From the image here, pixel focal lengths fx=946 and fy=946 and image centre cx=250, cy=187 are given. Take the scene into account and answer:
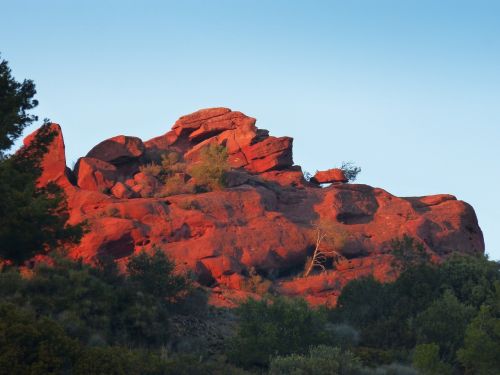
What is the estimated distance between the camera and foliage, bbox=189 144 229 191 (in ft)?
177

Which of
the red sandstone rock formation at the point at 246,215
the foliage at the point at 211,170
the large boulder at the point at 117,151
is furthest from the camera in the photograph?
the large boulder at the point at 117,151

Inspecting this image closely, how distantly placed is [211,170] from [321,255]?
815cm

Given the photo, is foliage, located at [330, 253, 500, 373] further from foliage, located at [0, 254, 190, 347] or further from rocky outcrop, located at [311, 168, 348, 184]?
rocky outcrop, located at [311, 168, 348, 184]

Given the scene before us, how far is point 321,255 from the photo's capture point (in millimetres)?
51062

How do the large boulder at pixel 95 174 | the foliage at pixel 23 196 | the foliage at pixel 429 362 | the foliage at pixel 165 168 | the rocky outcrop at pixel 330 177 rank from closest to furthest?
the foliage at pixel 429 362 < the foliage at pixel 23 196 < the large boulder at pixel 95 174 < the foliage at pixel 165 168 < the rocky outcrop at pixel 330 177

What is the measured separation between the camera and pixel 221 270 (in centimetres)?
4662

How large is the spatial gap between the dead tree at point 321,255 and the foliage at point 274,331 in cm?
1842

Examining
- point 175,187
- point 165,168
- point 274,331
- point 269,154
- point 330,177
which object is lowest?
point 274,331

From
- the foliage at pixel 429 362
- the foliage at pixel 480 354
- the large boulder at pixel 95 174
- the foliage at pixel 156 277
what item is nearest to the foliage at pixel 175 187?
the large boulder at pixel 95 174

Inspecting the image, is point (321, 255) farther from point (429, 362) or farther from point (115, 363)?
point (115, 363)

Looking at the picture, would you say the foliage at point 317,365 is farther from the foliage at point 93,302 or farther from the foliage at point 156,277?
the foliage at point 156,277

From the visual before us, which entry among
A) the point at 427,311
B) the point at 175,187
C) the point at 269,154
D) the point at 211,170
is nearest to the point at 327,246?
the point at 211,170

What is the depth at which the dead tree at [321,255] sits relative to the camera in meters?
50.1

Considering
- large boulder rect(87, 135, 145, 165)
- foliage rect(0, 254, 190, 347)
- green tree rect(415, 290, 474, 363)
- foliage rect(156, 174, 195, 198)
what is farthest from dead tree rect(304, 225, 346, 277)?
foliage rect(0, 254, 190, 347)
